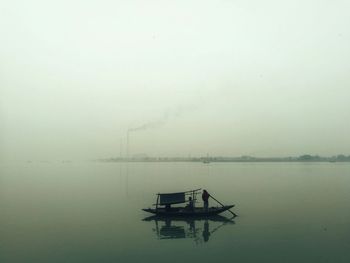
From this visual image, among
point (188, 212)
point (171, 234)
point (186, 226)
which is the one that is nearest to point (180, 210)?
point (188, 212)

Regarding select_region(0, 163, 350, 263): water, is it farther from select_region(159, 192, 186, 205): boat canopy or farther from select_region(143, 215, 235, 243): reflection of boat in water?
select_region(159, 192, 186, 205): boat canopy

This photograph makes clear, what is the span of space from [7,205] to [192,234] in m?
24.0

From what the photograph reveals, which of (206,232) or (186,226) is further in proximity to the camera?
(186,226)

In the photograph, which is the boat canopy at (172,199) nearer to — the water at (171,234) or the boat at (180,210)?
the boat at (180,210)

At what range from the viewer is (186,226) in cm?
2834

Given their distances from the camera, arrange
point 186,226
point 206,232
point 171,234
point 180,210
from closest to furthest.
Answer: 1. point 171,234
2. point 206,232
3. point 186,226
4. point 180,210

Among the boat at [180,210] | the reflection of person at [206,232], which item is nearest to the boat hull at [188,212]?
the boat at [180,210]

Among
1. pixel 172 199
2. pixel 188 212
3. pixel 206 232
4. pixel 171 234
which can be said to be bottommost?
pixel 171 234

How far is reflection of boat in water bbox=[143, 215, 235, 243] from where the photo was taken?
2536 centimetres

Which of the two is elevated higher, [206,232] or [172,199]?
[172,199]

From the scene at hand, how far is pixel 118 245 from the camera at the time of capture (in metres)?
22.5

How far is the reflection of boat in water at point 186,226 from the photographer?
83.2 feet

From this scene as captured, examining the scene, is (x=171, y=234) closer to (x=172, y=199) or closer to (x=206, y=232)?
(x=206, y=232)

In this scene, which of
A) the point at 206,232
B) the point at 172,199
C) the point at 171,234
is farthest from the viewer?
the point at 172,199
